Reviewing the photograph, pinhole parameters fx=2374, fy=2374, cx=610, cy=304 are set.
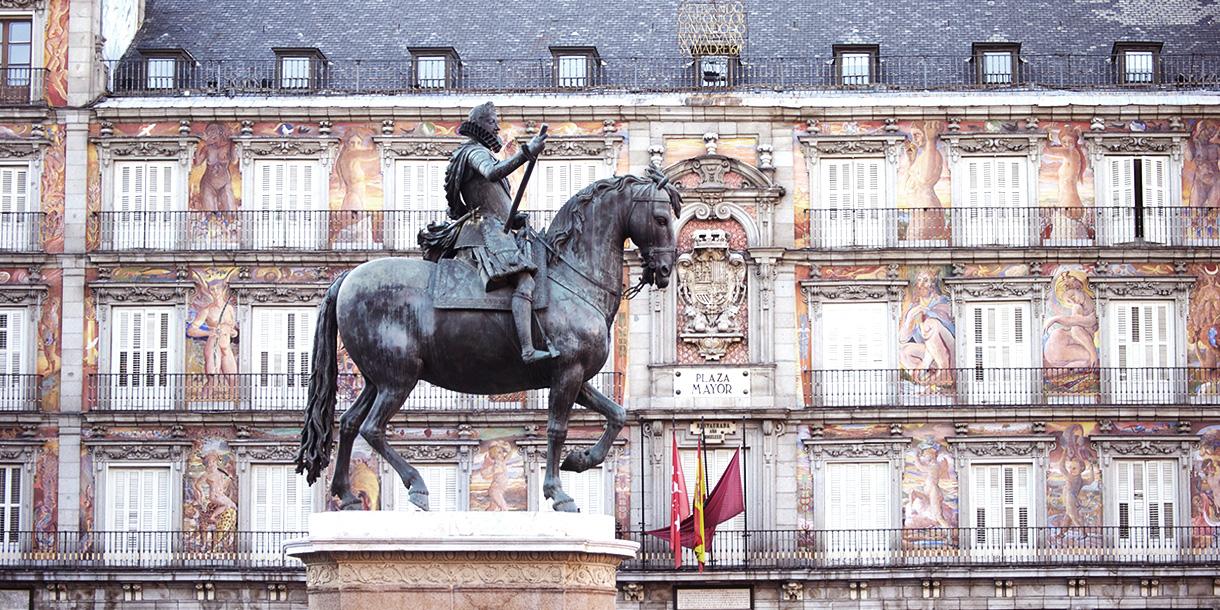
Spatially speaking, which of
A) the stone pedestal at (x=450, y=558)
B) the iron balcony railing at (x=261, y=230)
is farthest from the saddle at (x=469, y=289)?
the iron balcony railing at (x=261, y=230)

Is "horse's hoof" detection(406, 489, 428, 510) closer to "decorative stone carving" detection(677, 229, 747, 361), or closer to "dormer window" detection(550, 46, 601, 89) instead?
"decorative stone carving" detection(677, 229, 747, 361)

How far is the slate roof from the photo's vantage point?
51.0m

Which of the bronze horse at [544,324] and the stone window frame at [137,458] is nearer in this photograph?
the bronze horse at [544,324]

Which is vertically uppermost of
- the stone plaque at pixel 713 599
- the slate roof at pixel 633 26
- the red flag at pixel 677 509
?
the slate roof at pixel 633 26

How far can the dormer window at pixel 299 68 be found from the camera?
5019 cm

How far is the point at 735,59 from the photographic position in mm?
50312

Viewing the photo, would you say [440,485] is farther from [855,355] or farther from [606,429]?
[606,429]

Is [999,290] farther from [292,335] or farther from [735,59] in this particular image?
[292,335]

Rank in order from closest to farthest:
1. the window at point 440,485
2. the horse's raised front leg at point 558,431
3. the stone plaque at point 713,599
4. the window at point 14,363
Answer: the horse's raised front leg at point 558,431, the stone plaque at point 713,599, the window at point 440,485, the window at point 14,363

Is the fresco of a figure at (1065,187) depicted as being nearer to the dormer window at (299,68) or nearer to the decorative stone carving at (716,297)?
the decorative stone carving at (716,297)

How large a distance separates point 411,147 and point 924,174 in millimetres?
10696

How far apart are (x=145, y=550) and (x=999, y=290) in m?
18.3

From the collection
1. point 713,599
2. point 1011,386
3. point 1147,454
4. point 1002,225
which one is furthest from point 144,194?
point 1147,454

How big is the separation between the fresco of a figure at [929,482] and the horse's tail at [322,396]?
31140mm
